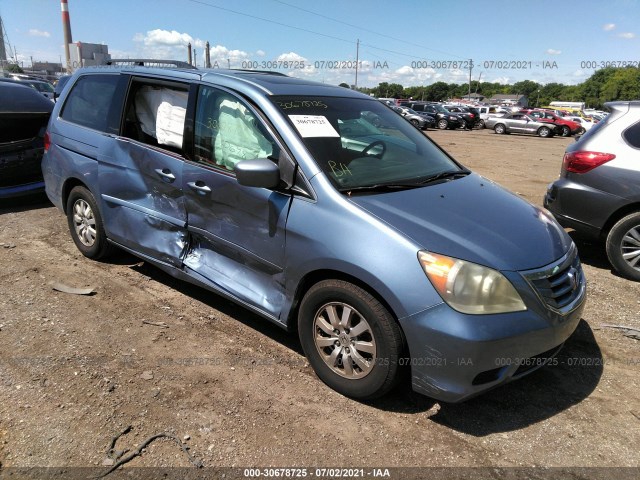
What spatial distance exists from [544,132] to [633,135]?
28207 millimetres

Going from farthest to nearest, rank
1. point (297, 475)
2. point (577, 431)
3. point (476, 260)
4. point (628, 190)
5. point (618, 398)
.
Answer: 1. point (628, 190)
2. point (618, 398)
3. point (577, 431)
4. point (476, 260)
5. point (297, 475)

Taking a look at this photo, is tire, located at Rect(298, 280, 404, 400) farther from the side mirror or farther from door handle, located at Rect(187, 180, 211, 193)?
door handle, located at Rect(187, 180, 211, 193)

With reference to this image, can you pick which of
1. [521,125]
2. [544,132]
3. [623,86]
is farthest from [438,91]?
[544,132]

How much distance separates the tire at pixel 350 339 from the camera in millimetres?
2621

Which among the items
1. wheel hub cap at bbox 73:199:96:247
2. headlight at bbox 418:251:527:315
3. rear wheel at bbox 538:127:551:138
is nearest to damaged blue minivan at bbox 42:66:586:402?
headlight at bbox 418:251:527:315

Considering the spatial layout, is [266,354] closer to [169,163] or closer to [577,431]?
[169,163]

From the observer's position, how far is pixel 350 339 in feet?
9.20

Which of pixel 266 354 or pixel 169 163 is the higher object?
pixel 169 163

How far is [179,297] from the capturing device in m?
4.18

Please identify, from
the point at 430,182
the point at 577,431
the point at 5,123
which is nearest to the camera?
the point at 577,431

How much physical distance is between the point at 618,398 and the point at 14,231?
6.12m

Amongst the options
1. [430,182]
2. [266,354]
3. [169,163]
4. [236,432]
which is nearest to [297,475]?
[236,432]

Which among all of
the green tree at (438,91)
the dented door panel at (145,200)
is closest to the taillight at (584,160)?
the dented door panel at (145,200)

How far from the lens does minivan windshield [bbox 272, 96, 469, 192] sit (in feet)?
10.2
